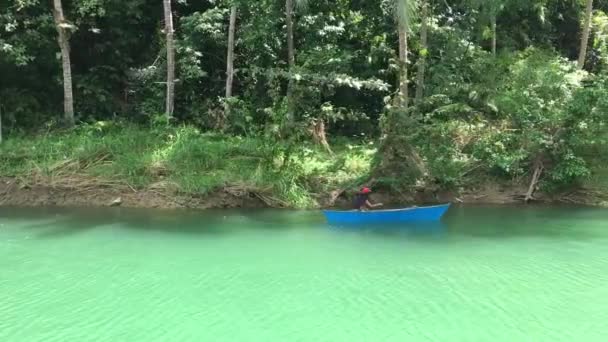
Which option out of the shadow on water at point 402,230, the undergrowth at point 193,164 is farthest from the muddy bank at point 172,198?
the shadow on water at point 402,230

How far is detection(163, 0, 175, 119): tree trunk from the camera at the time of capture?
697 inches

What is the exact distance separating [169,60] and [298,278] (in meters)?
10.6

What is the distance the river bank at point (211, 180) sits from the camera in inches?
592

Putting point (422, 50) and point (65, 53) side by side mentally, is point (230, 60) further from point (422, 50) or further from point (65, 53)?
point (422, 50)

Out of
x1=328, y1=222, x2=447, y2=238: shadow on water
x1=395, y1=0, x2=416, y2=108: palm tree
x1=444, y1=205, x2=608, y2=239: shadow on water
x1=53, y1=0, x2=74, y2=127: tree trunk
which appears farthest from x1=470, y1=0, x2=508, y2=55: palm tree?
x1=53, y1=0, x2=74, y2=127: tree trunk

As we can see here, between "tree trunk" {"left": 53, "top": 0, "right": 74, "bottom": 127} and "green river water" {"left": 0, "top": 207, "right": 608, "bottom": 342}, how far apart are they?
15.1 feet

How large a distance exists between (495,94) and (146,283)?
39.7 ft

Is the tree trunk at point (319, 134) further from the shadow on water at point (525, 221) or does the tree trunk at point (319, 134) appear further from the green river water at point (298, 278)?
the shadow on water at point (525, 221)

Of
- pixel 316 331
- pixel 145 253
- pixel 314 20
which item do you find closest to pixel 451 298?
pixel 316 331

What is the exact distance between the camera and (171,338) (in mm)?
7090

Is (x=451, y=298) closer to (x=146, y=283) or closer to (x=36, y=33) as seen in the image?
(x=146, y=283)

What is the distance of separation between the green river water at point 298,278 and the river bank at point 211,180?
1030mm

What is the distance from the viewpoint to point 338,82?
669 inches

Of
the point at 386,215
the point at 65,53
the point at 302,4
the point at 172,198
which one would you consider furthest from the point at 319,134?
the point at 65,53
